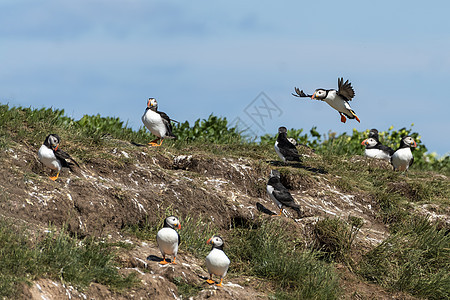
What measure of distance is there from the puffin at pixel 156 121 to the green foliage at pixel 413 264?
182 inches

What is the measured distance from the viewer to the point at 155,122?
1158 cm

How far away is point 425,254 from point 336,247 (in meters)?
1.49

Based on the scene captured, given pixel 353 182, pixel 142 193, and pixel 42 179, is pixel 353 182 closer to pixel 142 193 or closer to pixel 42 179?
pixel 142 193

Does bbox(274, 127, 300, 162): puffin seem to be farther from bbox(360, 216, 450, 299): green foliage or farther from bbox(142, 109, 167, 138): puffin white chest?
bbox(360, 216, 450, 299): green foliage

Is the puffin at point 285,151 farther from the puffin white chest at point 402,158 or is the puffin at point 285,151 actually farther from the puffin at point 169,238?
the puffin at point 169,238

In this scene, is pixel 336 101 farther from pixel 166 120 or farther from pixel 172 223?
pixel 172 223

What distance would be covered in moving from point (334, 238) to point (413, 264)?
1200mm

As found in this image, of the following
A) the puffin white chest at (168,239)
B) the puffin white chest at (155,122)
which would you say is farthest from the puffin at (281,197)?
the puffin white chest at (155,122)

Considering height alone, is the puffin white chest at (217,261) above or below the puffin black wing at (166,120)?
below

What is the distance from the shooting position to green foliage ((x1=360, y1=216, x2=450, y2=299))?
8.66 meters

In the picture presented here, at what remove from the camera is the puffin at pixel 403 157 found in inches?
527

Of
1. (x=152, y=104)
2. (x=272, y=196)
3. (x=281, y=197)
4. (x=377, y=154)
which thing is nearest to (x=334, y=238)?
(x=281, y=197)

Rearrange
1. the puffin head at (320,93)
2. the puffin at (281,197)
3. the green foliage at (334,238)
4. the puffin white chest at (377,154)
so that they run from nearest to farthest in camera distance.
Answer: the green foliage at (334,238) < the puffin at (281,197) < the puffin head at (320,93) < the puffin white chest at (377,154)

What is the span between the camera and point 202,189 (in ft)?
31.4
